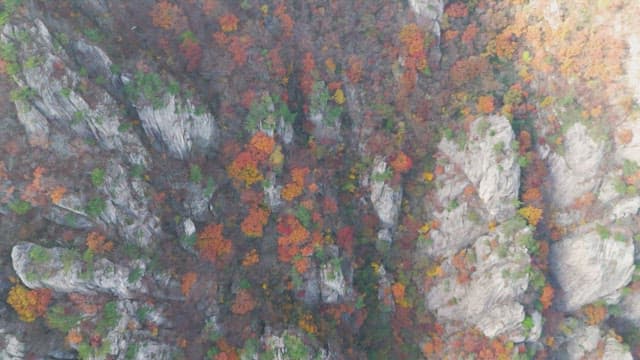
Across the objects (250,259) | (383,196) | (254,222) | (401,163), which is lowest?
(250,259)

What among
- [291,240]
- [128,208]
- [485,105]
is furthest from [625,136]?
[128,208]

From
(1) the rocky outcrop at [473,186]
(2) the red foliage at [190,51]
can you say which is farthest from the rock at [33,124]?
(1) the rocky outcrop at [473,186]

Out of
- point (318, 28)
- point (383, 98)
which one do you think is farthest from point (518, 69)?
point (318, 28)

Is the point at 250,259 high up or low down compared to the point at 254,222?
down

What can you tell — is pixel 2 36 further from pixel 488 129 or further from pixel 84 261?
pixel 488 129

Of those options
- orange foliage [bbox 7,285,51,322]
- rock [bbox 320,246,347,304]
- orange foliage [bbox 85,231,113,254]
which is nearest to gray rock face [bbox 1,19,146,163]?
orange foliage [bbox 85,231,113,254]

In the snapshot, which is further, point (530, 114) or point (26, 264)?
point (530, 114)

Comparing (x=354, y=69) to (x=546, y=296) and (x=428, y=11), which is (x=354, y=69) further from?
(x=546, y=296)

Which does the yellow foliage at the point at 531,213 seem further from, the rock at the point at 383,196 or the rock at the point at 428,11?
the rock at the point at 428,11
